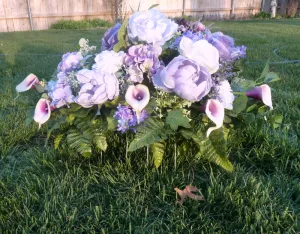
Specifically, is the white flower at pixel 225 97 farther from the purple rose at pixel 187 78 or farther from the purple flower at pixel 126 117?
the purple flower at pixel 126 117

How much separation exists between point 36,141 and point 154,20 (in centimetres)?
117

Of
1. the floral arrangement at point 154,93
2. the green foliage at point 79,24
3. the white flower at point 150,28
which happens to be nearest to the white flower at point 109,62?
the floral arrangement at point 154,93

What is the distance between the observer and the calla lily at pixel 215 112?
1.28 meters

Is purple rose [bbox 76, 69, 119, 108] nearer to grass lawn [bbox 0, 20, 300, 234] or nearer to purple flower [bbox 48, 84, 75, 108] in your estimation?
purple flower [bbox 48, 84, 75, 108]

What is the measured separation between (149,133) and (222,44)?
0.58m

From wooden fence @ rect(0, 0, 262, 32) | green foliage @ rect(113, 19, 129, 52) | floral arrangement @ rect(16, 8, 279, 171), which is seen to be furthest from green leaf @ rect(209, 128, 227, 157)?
wooden fence @ rect(0, 0, 262, 32)

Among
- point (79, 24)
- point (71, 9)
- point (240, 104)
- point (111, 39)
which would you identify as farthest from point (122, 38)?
point (71, 9)

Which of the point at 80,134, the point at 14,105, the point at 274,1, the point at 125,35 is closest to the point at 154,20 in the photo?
the point at 125,35

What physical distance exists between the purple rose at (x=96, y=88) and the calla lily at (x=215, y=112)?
401 mm

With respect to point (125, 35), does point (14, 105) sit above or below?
below

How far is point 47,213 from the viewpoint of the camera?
132 cm

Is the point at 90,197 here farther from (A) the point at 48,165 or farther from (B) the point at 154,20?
(B) the point at 154,20

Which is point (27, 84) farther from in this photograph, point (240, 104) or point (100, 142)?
point (240, 104)

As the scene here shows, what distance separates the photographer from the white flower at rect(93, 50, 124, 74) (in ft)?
4.57
